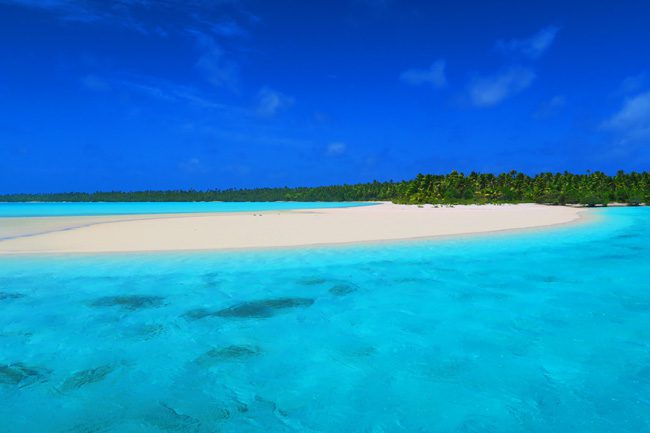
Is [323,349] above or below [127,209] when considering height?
below

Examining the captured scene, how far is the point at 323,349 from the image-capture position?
20.5 ft

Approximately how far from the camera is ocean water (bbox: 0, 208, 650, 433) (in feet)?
14.3

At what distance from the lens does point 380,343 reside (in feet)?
21.1

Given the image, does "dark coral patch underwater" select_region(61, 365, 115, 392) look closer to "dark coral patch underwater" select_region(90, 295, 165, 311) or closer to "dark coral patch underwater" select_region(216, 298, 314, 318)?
"dark coral patch underwater" select_region(216, 298, 314, 318)

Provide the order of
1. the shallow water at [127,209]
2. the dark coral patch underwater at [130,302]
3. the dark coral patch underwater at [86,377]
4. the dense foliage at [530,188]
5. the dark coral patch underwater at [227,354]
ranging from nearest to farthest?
the dark coral patch underwater at [86,377], the dark coral patch underwater at [227,354], the dark coral patch underwater at [130,302], the shallow water at [127,209], the dense foliage at [530,188]

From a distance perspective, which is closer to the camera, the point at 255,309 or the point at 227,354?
the point at 227,354

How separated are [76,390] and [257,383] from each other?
78.1 inches

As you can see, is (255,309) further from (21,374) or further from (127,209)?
(127,209)

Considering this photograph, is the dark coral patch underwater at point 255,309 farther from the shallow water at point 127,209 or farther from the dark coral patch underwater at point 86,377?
the shallow water at point 127,209

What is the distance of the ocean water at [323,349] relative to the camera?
172 inches

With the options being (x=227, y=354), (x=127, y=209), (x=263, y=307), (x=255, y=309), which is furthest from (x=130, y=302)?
(x=127, y=209)

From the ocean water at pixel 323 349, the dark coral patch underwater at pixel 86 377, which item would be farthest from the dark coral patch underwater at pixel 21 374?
the dark coral patch underwater at pixel 86 377

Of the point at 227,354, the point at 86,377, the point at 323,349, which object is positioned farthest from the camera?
the point at 323,349

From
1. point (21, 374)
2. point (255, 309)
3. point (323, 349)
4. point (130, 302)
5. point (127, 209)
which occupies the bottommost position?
point (323, 349)
